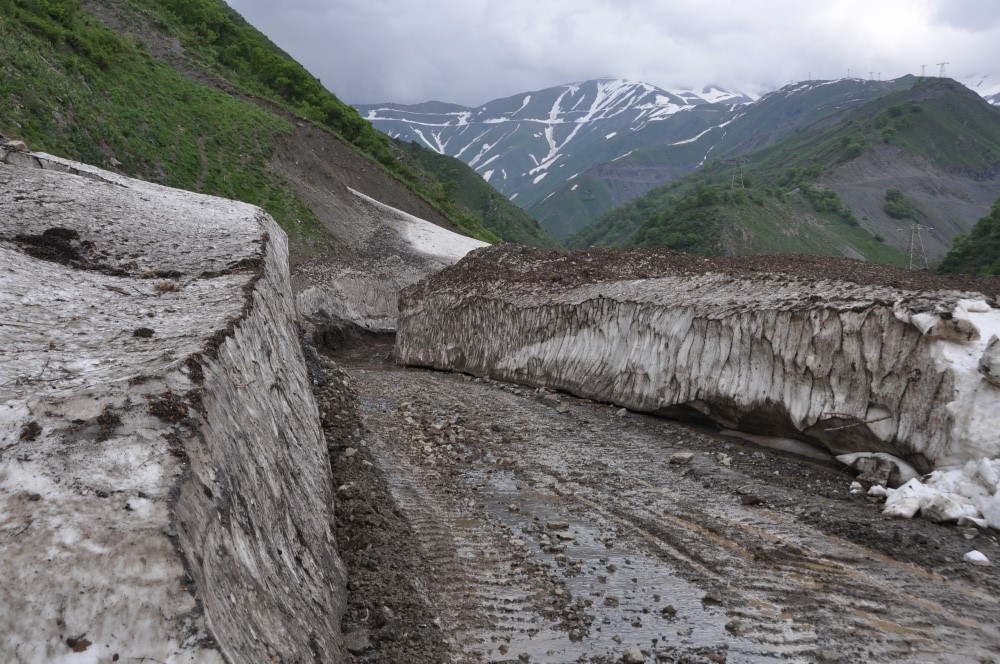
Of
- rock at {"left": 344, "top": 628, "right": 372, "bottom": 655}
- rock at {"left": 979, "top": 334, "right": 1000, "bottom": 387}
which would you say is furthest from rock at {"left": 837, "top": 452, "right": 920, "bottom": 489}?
rock at {"left": 344, "top": 628, "right": 372, "bottom": 655}

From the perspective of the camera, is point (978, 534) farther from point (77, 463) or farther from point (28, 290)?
point (28, 290)

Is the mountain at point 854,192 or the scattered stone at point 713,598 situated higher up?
the mountain at point 854,192

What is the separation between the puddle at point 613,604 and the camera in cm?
484

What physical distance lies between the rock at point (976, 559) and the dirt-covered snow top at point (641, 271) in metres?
3.64

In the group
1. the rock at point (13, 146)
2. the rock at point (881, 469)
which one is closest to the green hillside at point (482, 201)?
the rock at point (13, 146)

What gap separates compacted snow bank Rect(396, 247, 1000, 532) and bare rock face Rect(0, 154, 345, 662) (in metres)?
5.47

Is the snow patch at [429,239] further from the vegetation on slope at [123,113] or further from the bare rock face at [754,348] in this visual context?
the bare rock face at [754,348]

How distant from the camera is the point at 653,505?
727 cm

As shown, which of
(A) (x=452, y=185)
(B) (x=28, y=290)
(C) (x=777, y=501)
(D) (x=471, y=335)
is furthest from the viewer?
(A) (x=452, y=185)

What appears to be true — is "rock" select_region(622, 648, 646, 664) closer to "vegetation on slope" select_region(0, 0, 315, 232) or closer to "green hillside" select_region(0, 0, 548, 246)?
"green hillside" select_region(0, 0, 548, 246)

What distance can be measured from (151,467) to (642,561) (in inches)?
172

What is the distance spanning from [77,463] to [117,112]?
86.2ft

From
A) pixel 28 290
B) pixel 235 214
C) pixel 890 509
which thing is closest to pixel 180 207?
pixel 235 214

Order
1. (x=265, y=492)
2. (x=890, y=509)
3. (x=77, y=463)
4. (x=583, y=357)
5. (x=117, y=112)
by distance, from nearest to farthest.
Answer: (x=77, y=463) < (x=265, y=492) < (x=890, y=509) < (x=583, y=357) < (x=117, y=112)
